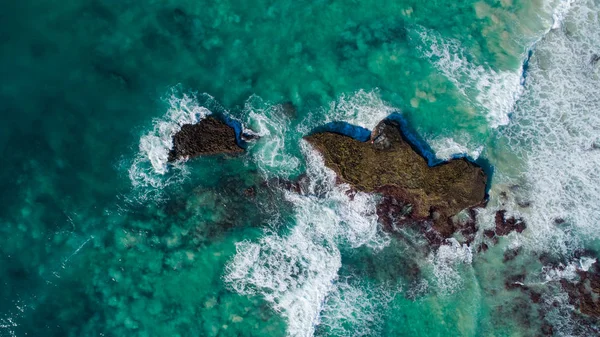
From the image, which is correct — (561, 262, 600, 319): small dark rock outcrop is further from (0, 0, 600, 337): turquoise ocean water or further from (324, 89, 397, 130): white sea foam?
(324, 89, 397, 130): white sea foam

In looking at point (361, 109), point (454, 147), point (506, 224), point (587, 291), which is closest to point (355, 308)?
point (506, 224)

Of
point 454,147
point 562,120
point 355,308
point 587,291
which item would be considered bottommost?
point 355,308

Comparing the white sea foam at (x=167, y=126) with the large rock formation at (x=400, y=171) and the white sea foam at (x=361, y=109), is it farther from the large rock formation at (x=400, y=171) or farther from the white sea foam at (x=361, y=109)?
the white sea foam at (x=361, y=109)

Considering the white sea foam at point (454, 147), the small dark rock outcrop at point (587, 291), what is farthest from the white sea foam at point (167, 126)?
the small dark rock outcrop at point (587, 291)

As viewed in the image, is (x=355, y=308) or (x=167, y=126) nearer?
(x=167, y=126)

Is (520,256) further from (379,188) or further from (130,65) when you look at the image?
(130,65)

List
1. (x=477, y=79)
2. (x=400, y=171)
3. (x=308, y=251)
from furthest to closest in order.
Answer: (x=308, y=251)
(x=477, y=79)
(x=400, y=171)

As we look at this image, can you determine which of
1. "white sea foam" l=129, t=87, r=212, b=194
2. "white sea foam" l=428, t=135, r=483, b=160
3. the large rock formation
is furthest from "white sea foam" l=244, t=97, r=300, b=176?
"white sea foam" l=428, t=135, r=483, b=160

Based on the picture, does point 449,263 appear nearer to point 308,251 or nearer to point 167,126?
point 308,251

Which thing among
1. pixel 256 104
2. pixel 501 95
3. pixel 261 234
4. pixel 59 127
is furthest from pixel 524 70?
pixel 59 127

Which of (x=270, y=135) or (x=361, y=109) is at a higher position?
(x=361, y=109)
